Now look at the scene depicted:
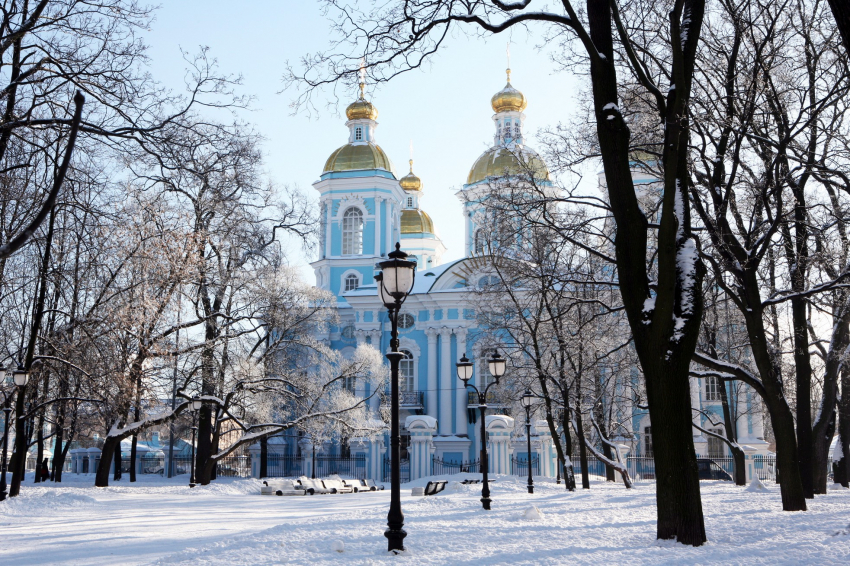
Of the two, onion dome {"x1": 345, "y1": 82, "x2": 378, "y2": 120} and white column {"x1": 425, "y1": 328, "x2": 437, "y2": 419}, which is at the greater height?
onion dome {"x1": 345, "y1": 82, "x2": 378, "y2": 120}

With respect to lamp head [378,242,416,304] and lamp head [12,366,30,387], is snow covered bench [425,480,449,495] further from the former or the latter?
lamp head [378,242,416,304]

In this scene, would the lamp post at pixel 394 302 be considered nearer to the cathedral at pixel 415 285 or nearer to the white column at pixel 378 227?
the cathedral at pixel 415 285

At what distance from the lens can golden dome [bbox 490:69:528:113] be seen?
4756 centimetres

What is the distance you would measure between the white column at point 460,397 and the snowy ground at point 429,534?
77.4 feet

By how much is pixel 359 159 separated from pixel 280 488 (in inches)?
1030

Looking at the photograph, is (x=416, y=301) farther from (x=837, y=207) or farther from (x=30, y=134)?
(x=30, y=134)

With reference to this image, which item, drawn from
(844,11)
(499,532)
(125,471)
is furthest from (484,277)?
(844,11)

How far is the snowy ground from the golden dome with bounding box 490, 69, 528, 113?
34.3 meters

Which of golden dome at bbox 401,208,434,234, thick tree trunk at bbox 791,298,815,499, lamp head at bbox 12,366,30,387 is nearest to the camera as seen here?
thick tree trunk at bbox 791,298,815,499

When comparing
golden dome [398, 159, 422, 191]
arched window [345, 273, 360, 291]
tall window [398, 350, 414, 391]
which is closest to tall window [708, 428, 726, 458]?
tall window [398, 350, 414, 391]

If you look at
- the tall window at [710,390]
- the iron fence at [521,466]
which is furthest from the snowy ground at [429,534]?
the tall window at [710,390]

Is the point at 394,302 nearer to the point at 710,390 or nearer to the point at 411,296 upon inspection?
the point at 411,296

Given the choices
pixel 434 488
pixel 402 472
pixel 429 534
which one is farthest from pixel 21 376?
pixel 402 472

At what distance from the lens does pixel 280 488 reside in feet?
74.7
